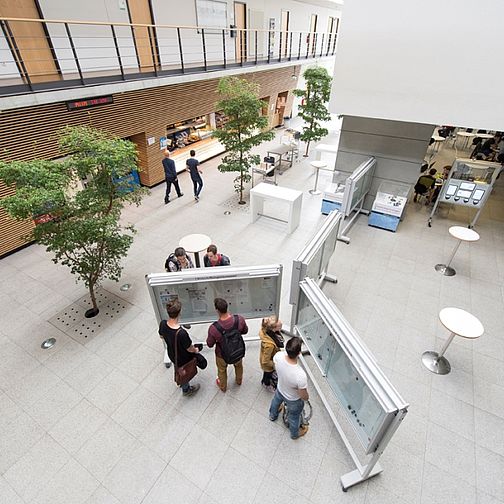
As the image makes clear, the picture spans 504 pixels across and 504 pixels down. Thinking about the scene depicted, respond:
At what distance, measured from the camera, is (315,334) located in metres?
3.74

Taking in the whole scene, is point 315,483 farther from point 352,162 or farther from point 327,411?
point 352,162

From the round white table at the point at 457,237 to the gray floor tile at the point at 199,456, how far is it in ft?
18.1

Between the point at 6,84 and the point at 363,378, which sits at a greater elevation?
the point at 6,84

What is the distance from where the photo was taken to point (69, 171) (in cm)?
418

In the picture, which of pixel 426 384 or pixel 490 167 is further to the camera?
pixel 490 167

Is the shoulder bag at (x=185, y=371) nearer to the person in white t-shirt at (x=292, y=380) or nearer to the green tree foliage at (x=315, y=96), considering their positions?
the person in white t-shirt at (x=292, y=380)

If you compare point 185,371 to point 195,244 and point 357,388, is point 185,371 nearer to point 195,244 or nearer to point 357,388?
point 357,388

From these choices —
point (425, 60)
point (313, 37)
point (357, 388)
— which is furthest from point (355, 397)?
point (313, 37)

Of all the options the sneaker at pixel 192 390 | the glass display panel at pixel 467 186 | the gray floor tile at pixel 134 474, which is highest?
the glass display panel at pixel 467 186

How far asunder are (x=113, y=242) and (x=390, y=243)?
6144 millimetres

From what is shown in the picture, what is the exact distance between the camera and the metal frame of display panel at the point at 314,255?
3.88m

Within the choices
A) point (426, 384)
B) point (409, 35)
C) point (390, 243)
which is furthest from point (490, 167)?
point (426, 384)

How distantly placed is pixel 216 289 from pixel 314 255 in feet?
4.83

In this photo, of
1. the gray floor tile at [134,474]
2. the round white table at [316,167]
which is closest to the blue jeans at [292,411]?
the gray floor tile at [134,474]
